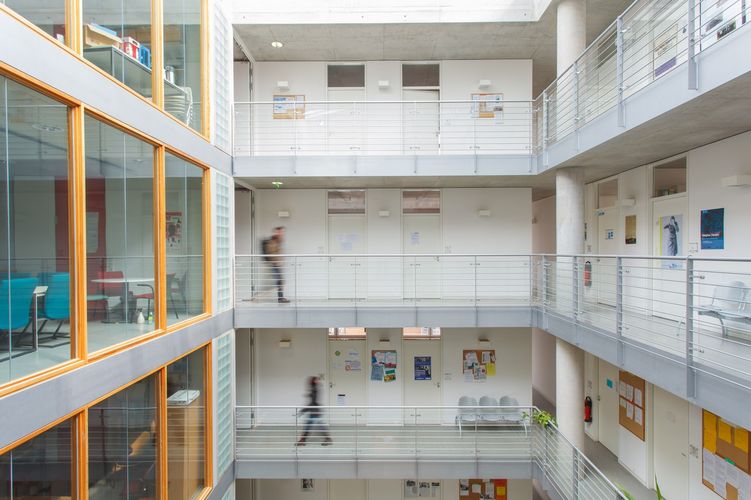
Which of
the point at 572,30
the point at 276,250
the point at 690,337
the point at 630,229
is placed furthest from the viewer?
the point at 276,250

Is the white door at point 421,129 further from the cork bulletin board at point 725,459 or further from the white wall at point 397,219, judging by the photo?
the cork bulletin board at point 725,459

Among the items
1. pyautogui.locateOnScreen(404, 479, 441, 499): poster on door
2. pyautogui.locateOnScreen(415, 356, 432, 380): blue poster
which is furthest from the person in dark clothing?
pyautogui.locateOnScreen(404, 479, 441, 499): poster on door

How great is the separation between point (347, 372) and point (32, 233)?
428cm

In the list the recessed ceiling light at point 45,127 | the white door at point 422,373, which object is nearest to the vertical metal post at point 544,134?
the white door at point 422,373

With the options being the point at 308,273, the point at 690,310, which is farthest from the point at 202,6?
the point at 690,310

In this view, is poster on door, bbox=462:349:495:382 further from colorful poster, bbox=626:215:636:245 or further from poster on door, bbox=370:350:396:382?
colorful poster, bbox=626:215:636:245

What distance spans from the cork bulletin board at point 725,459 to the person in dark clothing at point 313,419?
380 centimetres

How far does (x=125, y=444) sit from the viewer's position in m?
2.82

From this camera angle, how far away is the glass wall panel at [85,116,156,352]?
2.46 metres

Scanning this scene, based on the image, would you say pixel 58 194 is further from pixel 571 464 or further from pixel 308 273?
pixel 571 464

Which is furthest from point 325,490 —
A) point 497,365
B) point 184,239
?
point 184,239

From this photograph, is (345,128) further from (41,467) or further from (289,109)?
(41,467)

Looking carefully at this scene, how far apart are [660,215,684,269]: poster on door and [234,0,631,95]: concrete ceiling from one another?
2.42m

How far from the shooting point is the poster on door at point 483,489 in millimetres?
5582
